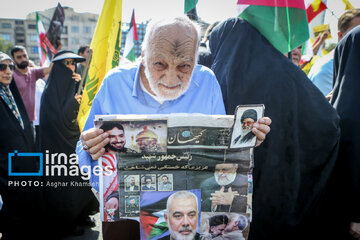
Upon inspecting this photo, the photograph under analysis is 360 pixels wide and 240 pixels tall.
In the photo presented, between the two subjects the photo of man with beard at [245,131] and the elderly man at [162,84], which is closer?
the photo of man with beard at [245,131]

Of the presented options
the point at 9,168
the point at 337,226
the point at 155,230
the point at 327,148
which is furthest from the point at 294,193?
the point at 9,168

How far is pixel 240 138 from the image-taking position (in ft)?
4.09

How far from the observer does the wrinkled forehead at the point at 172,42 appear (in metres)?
1.37

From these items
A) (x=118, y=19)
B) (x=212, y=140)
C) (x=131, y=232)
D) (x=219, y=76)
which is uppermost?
(x=118, y=19)

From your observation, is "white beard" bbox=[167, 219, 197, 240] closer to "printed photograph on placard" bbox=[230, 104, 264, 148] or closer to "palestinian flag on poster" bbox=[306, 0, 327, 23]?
"printed photograph on placard" bbox=[230, 104, 264, 148]

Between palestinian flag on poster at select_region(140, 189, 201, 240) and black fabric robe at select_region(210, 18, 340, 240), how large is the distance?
0.71m

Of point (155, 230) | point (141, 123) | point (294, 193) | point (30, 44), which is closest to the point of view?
point (141, 123)

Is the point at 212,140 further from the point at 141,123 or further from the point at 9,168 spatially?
the point at 9,168

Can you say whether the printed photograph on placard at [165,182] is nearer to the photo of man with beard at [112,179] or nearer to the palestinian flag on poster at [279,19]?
the photo of man with beard at [112,179]

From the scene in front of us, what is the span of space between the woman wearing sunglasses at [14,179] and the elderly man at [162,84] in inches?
82.9

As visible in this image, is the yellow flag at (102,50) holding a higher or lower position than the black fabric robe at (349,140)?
higher

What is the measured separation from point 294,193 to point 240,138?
0.80 metres

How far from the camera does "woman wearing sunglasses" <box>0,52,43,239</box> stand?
3.06m

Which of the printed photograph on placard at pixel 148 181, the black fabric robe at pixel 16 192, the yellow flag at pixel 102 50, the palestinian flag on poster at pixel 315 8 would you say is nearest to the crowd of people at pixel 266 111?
the printed photograph on placard at pixel 148 181
